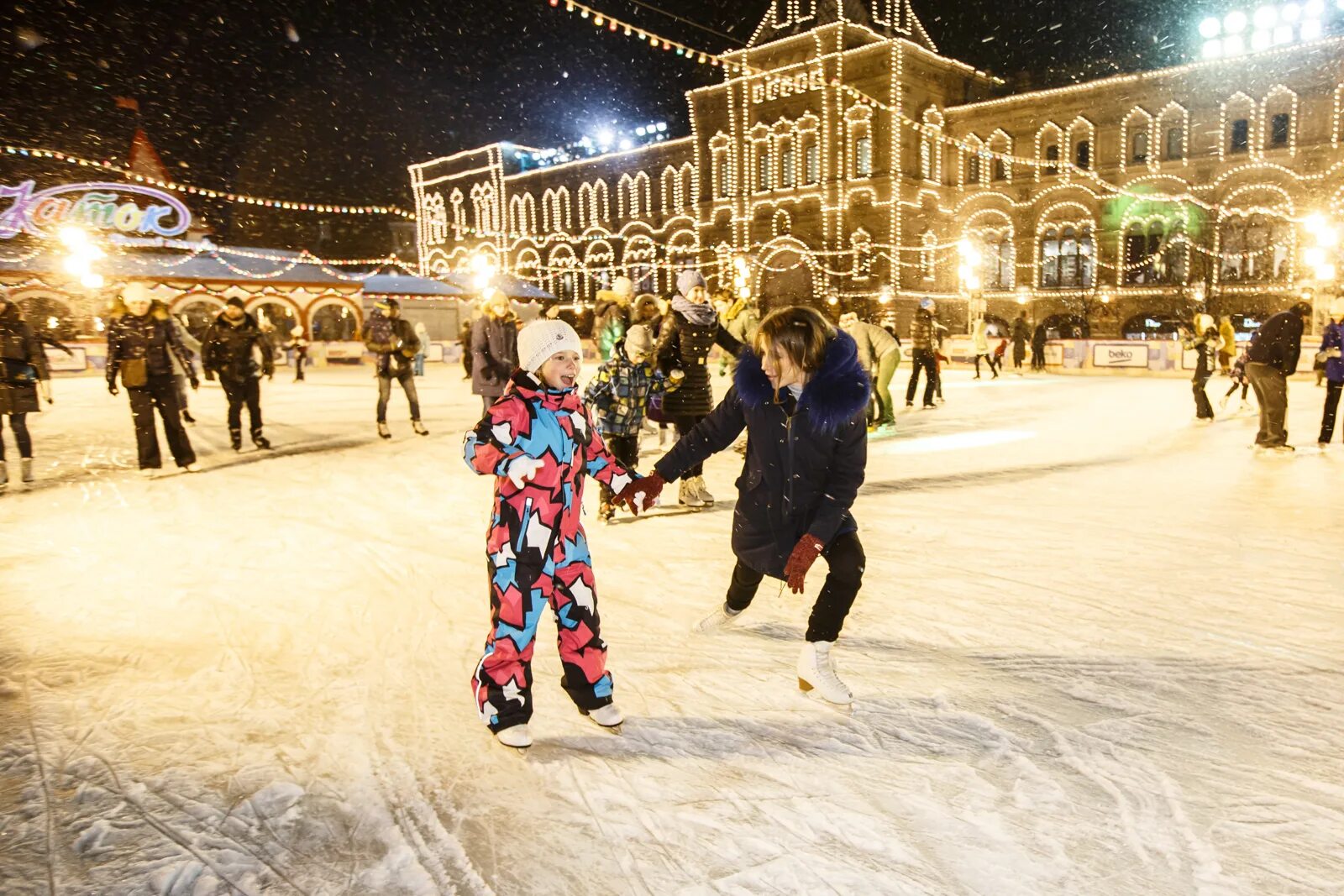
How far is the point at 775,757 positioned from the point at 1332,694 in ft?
6.39

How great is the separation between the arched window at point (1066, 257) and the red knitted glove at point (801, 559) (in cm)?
3127

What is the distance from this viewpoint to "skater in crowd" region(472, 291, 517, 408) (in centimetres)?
741

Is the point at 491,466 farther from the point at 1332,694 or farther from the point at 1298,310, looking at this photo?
the point at 1298,310

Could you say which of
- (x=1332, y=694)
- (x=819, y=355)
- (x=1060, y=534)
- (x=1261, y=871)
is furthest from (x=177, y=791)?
(x=1060, y=534)

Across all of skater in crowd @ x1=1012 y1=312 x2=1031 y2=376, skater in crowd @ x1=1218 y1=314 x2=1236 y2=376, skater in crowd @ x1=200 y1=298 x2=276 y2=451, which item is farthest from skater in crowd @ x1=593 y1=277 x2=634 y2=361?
skater in crowd @ x1=1012 y1=312 x2=1031 y2=376

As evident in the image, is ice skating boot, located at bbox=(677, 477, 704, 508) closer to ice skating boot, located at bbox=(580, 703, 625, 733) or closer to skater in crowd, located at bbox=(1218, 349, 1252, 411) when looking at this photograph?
ice skating boot, located at bbox=(580, 703, 625, 733)

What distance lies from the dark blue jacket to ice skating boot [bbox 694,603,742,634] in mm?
465

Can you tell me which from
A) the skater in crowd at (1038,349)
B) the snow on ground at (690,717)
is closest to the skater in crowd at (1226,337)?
the snow on ground at (690,717)

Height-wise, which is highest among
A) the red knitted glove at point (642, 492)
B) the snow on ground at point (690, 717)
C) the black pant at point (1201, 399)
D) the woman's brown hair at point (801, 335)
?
the woman's brown hair at point (801, 335)

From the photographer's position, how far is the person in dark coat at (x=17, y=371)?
679cm

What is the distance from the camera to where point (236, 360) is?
8.60 m

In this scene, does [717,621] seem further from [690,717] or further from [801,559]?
[801,559]

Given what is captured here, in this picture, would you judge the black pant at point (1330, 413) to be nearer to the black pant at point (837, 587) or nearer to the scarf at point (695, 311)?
the scarf at point (695, 311)

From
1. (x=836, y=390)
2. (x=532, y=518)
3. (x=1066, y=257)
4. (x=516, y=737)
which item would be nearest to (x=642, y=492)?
(x=532, y=518)
